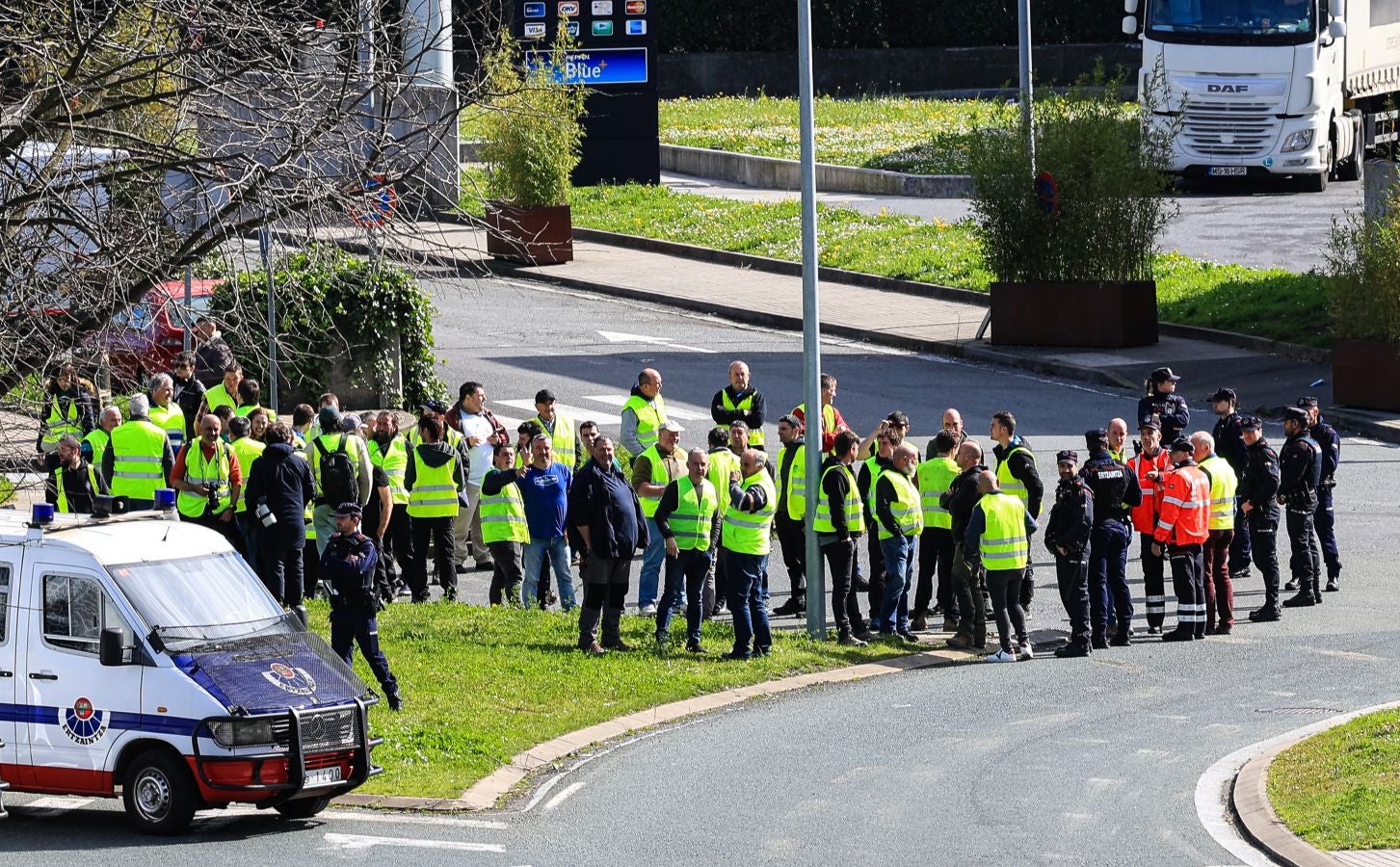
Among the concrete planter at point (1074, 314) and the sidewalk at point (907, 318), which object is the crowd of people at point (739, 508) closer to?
the sidewalk at point (907, 318)

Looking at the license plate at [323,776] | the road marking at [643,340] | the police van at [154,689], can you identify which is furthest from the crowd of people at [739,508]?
the road marking at [643,340]

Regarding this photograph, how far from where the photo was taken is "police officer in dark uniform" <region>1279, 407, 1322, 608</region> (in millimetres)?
18609

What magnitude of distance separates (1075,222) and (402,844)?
2055 centimetres

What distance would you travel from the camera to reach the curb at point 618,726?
13203mm

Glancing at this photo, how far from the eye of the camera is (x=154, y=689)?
12.5 m

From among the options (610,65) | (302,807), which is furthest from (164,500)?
(610,65)

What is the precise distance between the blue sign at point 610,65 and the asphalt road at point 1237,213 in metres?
3.63

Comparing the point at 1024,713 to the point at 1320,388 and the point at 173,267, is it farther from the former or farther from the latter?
the point at 1320,388

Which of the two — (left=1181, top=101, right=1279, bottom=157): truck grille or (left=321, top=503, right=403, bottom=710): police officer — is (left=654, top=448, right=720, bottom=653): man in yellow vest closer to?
(left=321, top=503, right=403, bottom=710): police officer

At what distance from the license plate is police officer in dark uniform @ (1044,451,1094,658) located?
22.7ft

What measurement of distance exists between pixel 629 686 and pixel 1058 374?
15.1m

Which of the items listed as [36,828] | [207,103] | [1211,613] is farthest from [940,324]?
[36,828]

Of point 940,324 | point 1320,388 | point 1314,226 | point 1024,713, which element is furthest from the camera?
point 1314,226

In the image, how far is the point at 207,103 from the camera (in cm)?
1455
